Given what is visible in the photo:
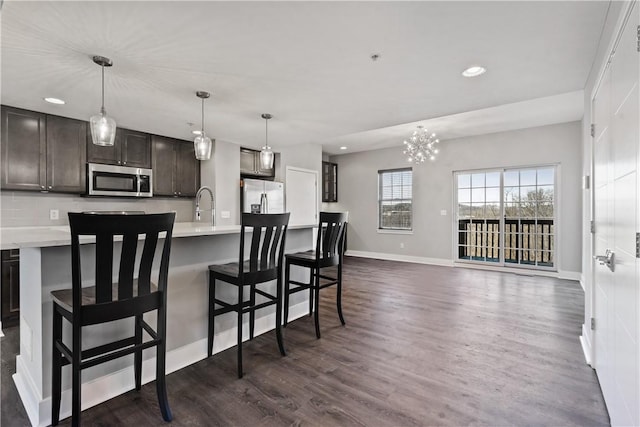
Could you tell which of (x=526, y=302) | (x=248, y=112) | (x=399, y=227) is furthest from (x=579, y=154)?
(x=248, y=112)

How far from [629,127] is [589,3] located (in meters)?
0.83

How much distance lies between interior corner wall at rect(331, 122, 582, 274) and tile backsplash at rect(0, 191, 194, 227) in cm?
473

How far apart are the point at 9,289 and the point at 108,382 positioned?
235 centimetres

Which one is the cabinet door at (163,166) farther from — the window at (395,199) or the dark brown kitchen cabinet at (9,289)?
the window at (395,199)

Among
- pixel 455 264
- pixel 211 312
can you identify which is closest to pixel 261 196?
pixel 211 312

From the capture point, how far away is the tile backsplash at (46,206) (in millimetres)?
3477

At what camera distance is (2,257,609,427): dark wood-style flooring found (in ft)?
5.86

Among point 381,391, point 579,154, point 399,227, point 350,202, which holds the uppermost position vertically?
point 579,154

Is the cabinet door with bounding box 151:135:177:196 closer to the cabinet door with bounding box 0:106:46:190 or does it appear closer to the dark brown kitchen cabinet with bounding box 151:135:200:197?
the dark brown kitchen cabinet with bounding box 151:135:200:197

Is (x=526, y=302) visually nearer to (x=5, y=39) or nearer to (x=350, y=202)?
(x=350, y=202)

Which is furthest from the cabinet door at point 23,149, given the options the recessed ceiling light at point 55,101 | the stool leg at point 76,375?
the stool leg at point 76,375

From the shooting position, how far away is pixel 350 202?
26.3 ft

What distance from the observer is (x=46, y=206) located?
12.2ft

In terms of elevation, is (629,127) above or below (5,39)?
below
